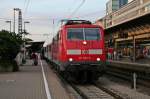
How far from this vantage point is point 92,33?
22688mm

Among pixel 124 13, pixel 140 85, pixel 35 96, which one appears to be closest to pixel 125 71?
pixel 140 85

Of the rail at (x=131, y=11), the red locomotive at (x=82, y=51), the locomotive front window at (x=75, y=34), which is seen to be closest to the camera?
the red locomotive at (x=82, y=51)

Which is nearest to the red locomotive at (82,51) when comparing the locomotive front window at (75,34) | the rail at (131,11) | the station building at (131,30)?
the locomotive front window at (75,34)

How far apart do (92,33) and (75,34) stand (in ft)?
2.94

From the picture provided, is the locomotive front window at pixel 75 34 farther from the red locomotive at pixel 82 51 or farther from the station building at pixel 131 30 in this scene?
the station building at pixel 131 30

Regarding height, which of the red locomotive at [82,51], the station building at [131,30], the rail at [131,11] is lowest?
the red locomotive at [82,51]

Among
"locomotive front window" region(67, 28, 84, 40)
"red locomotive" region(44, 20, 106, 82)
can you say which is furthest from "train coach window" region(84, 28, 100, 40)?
"locomotive front window" region(67, 28, 84, 40)

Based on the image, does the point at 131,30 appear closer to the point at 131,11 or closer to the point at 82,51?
the point at 82,51

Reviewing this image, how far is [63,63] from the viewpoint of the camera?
22.0m

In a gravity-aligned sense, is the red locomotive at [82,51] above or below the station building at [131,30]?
below

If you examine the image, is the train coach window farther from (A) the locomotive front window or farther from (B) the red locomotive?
(A) the locomotive front window

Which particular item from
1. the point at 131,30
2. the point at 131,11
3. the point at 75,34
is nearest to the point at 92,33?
the point at 75,34

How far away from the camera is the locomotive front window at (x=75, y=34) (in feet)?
73.9

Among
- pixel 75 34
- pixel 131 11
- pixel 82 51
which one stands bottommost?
pixel 82 51
